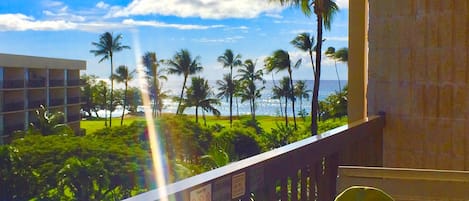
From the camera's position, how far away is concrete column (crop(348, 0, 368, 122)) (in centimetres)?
265

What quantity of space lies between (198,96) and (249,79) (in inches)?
112

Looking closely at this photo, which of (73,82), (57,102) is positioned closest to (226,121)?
(73,82)

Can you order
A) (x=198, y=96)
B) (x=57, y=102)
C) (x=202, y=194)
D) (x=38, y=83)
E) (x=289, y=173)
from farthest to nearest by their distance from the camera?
1. (x=57, y=102)
2. (x=198, y=96)
3. (x=38, y=83)
4. (x=289, y=173)
5. (x=202, y=194)

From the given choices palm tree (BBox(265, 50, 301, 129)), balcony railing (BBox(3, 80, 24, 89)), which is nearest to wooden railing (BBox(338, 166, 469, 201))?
palm tree (BBox(265, 50, 301, 129))

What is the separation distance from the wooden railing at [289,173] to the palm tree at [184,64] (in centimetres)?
2475

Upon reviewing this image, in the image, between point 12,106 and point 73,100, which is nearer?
point 12,106

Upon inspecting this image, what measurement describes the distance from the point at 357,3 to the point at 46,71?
88.5 feet

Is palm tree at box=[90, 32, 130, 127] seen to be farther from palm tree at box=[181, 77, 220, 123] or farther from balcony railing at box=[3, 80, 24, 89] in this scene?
balcony railing at box=[3, 80, 24, 89]

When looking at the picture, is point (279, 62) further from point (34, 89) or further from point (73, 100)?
point (73, 100)

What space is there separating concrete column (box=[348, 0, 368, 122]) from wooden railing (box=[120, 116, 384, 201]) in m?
0.23

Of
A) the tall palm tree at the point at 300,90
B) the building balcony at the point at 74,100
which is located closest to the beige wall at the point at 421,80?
the tall palm tree at the point at 300,90

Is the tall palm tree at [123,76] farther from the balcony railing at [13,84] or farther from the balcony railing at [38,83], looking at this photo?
the balcony railing at [13,84]

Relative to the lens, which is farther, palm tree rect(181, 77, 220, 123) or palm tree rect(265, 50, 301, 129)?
palm tree rect(181, 77, 220, 123)

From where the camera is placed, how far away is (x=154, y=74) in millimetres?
27281
